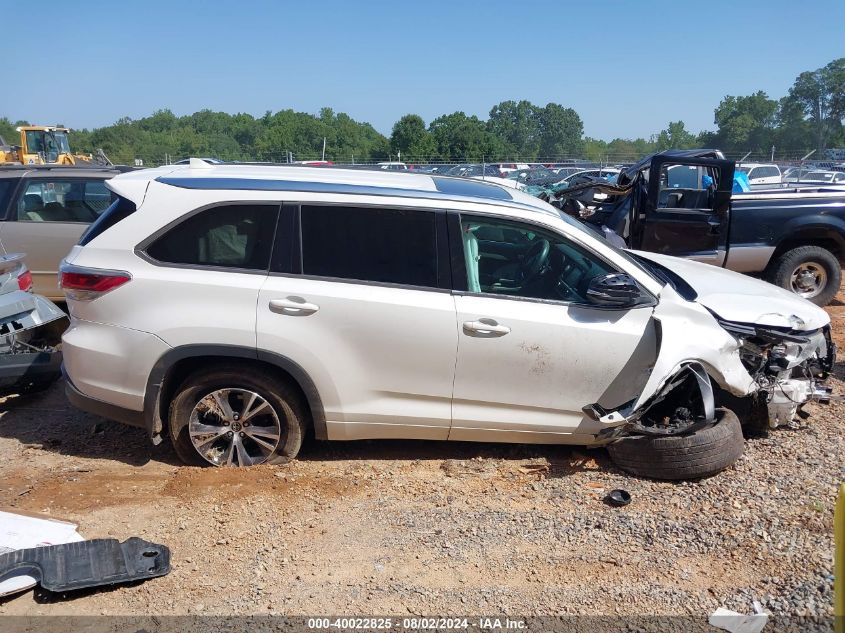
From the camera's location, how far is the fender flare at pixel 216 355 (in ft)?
13.1

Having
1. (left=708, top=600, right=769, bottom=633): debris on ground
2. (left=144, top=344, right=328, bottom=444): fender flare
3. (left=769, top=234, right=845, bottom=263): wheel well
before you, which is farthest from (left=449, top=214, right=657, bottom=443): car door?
(left=769, top=234, right=845, bottom=263): wheel well

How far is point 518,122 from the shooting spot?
110 meters

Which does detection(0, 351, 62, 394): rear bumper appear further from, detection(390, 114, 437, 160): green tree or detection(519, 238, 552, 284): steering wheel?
detection(390, 114, 437, 160): green tree

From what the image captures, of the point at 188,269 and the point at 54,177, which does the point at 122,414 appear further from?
the point at 54,177

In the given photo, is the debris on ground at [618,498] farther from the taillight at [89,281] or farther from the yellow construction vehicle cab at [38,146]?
the yellow construction vehicle cab at [38,146]

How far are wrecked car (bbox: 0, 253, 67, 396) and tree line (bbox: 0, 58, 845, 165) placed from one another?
969 inches

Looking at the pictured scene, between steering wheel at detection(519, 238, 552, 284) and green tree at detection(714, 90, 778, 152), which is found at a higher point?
green tree at detection(714, 90, 778, 152)

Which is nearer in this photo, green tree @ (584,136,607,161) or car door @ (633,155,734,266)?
car door @ (633,155,734,266)

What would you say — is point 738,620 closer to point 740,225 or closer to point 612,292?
point 612,292

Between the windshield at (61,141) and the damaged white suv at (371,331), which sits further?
the windshield at (61,141)

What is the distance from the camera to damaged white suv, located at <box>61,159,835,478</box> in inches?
158

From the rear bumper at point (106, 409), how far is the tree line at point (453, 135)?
26052mm

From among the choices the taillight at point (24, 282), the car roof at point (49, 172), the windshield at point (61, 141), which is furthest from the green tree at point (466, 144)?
the taillight at point (24, 282)

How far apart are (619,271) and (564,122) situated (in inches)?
4240
